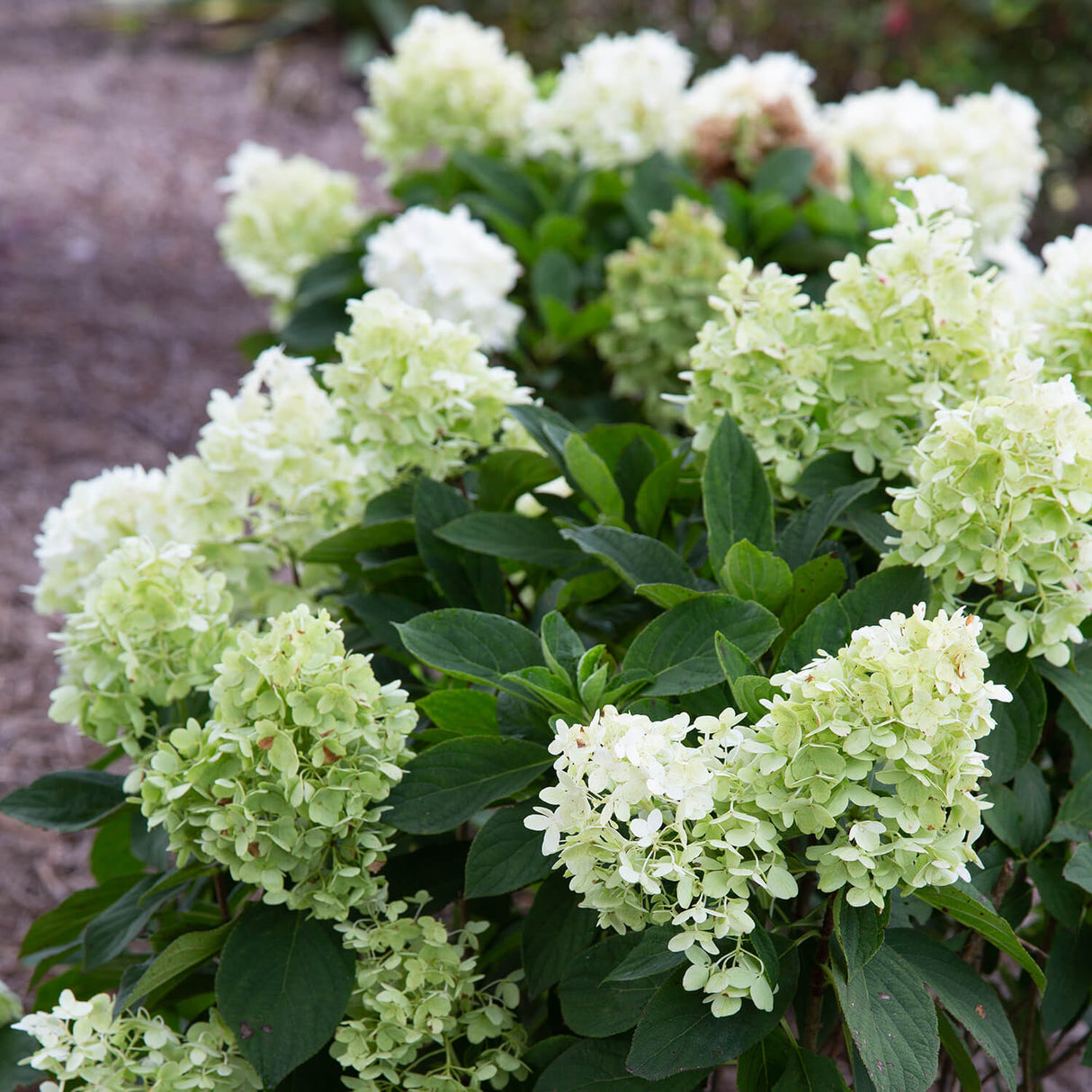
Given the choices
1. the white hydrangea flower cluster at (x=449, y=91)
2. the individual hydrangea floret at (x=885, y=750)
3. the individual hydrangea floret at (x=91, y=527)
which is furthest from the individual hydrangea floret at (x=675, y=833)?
the white hydrangea flower cluster at (x=449, y=91)

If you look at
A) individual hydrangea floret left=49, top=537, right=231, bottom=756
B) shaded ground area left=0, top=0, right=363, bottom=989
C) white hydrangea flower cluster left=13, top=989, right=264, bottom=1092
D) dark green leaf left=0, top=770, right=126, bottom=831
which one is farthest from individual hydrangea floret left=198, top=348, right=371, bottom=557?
shaded ground area left=0, top=0, right=363, bottom=989

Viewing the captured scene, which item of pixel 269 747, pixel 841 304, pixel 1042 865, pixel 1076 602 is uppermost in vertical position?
pixel 841 304

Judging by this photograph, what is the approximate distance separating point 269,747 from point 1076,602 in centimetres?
72

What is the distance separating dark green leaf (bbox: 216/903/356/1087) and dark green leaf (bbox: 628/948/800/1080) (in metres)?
0.30

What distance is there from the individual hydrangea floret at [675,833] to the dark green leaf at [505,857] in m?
0.14

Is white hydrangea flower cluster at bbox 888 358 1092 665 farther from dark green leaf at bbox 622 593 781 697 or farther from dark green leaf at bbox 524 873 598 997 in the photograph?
dark green leaf at bbox 524 873 598 997

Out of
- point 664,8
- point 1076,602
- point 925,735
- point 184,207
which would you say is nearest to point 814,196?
point 1076,602

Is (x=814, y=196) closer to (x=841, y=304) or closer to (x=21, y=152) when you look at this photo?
(x=841, y=304)

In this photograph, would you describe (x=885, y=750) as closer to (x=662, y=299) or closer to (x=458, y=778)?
(x=458, y=778)

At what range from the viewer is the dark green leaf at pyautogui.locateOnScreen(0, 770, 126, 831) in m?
1.26

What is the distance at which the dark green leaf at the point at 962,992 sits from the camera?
3.10ft

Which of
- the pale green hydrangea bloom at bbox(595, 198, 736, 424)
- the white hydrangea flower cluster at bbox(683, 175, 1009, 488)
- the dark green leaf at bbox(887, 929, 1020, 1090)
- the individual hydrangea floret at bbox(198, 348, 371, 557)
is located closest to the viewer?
the dark green leaf at bbox(887, 929, 1020, 1090)

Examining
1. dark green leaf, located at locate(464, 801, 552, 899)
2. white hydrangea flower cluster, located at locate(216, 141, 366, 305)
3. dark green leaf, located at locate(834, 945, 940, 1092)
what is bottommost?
white hydrangea flower cluster, located at locate(216, 141, 366, 305)

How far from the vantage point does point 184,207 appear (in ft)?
17.2
